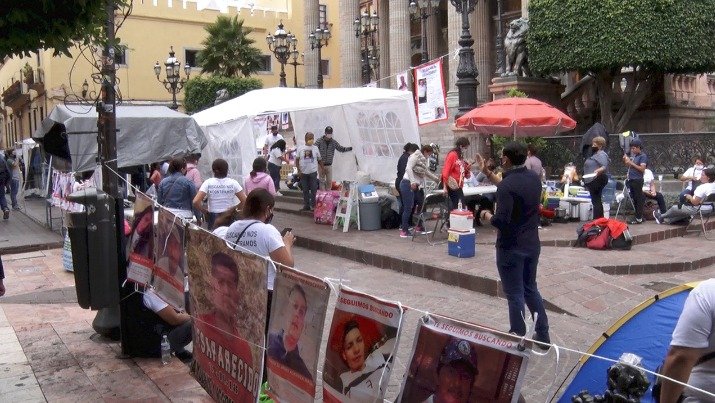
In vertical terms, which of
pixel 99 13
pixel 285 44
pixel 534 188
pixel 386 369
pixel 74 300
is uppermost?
pixel 285 44

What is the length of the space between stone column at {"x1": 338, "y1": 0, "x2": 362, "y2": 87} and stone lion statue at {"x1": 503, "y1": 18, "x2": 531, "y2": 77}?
1120cm

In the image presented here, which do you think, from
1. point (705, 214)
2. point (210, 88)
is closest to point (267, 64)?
point (210, 88)

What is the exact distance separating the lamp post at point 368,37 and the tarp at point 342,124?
1301cm

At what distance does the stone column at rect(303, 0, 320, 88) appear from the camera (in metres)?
34.6

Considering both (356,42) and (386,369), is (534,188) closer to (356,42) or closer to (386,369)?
(386,369)

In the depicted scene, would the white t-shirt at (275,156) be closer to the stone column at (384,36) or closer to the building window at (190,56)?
the stone column at (384,36)

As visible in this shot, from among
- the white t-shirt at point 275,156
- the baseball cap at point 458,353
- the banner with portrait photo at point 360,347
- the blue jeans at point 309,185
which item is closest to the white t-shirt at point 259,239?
the banner with portrait photo at point 360,347

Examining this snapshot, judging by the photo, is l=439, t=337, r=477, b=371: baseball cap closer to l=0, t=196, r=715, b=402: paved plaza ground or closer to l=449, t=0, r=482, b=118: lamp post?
l=0, t=196, r=715, b=402: paved plaza ground

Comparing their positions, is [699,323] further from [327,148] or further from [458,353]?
[327,148]

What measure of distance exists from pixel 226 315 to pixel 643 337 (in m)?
2.42

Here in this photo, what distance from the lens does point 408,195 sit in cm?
1277

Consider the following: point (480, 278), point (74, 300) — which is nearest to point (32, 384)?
point (74, 300)

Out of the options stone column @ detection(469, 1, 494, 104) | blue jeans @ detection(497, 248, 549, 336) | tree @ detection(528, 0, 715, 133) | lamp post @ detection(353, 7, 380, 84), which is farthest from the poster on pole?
stone column @ detection(469, 1, 494, 104)

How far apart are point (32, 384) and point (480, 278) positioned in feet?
17.7
